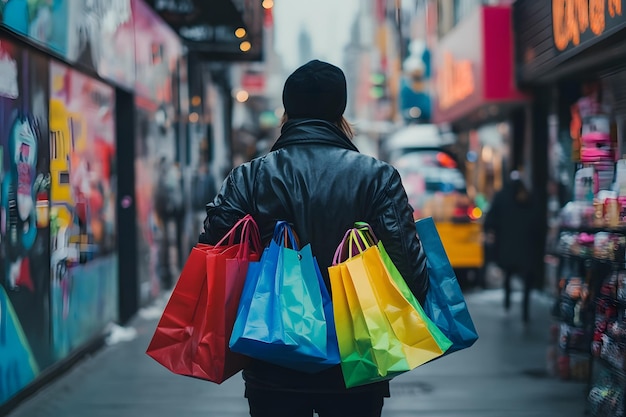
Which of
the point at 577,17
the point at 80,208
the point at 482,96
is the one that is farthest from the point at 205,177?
the point at 577,17

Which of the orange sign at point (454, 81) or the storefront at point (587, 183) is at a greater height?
the orange sign at point (454, 81)

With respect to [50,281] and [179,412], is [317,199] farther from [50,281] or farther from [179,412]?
[50,281]

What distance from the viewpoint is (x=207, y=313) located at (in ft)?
9.44

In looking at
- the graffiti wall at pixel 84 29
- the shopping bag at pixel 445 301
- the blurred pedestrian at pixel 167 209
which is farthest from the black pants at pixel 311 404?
the blurred pedestrian at pixel 167 209

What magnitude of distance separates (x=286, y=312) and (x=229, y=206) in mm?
488

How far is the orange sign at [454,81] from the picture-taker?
15.0 m

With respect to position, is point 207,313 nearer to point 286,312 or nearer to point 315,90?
point 286,312

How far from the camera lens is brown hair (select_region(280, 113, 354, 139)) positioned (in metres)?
3.26

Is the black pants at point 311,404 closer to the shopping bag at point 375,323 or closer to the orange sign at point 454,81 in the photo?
the shopping bag at point 375,323

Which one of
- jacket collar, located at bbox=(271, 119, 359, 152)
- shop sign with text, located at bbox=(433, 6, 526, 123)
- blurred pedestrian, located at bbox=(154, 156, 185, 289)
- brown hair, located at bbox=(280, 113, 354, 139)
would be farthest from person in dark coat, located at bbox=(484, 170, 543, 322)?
jacket collar, located at bbox=(271, 119, 359, 152)

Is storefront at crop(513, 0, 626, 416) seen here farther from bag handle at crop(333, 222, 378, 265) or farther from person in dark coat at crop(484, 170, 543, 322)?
bag handle at crop(333, 222, 378, 265)

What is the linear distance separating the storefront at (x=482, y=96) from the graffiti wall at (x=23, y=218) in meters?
8.08

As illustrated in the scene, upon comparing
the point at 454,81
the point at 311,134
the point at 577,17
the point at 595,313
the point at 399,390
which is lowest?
the point at 399,390

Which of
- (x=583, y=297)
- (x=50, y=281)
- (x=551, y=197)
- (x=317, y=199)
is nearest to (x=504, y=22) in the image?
(x=551, y=197)
